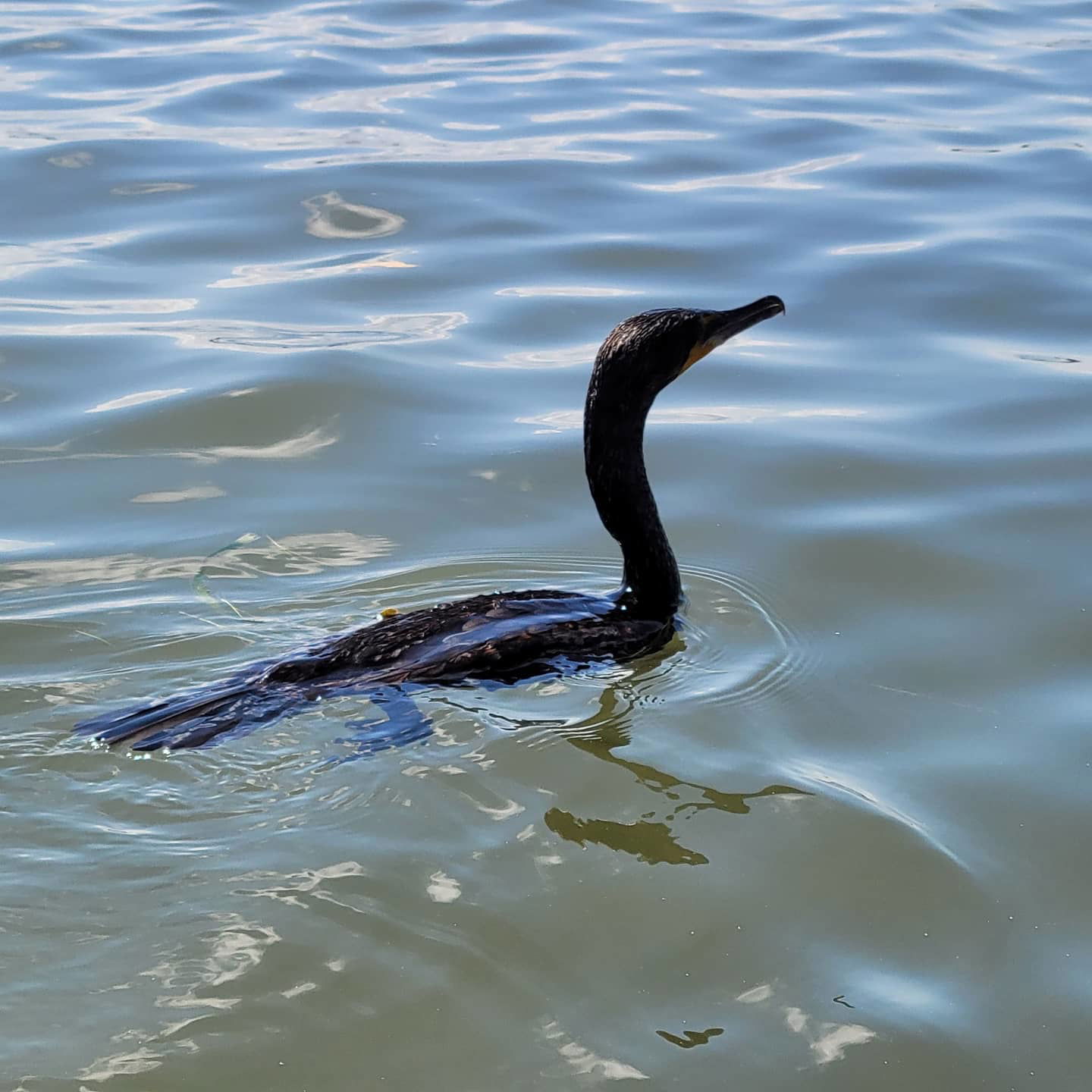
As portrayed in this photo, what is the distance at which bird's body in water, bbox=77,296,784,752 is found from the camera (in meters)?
5.03

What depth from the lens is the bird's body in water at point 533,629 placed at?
16.5 ft

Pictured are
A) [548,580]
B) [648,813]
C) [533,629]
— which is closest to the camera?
[648,813]

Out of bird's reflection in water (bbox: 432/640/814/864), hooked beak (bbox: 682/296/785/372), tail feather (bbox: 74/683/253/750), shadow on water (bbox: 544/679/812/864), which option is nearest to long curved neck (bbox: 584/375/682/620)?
hooked beak (bbox: 682/296/785/372)

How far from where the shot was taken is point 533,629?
5422 millimetres

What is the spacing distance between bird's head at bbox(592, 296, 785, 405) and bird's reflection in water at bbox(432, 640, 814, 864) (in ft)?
3.52

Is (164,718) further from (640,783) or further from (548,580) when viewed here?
(548,580)

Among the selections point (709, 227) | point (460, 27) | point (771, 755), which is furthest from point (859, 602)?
point (460, 27)

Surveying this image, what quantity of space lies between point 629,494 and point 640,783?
1.29 meters

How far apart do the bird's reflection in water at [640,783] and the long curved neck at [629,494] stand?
20.1 inches

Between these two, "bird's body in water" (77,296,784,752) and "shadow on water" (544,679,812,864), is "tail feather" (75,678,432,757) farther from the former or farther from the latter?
"shadow on water" (544,679,812,864)

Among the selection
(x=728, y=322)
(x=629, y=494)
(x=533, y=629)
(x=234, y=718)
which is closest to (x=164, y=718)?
(x=234, y=718)

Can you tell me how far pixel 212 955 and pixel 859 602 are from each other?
3.09 meters

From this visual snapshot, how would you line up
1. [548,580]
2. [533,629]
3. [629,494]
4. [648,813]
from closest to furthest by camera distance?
1. [648,813]
2. [533,629]
3. [629,494]
4. [548,580]

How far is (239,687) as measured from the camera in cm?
515
